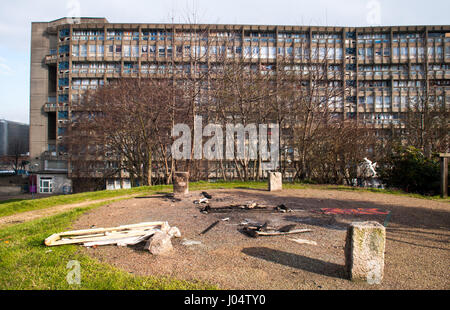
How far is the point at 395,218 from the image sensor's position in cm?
798

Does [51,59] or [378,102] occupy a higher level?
[51,59]

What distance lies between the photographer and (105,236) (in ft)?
18.7

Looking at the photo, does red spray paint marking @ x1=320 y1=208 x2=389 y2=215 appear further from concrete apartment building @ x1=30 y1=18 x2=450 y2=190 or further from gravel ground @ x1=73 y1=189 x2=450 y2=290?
concrete apartment building @ x1=30 y1=18 x2=450 y2=190

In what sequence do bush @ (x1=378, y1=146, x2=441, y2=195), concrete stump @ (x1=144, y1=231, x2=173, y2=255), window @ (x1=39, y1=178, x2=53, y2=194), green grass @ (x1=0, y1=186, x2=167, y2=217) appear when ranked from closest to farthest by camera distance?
concrete stump @ (x1=144, y1=231, x2=173, y2=255) → green grass @ (x1=0, y1=186, x2=167, y2=217) → bush @ (x1=378, y1=146, x2=441, y2=195) → window @ (x1=39, y1=178, x2=53, y2=194)

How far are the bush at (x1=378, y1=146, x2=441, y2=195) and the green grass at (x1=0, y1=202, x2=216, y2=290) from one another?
13675 mm

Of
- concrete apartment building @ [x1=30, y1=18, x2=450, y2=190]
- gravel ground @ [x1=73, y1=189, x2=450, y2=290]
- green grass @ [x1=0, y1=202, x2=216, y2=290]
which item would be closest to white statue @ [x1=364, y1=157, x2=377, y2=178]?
gravel ground @ [x1=73, y1=189, x2=450, y2=290]

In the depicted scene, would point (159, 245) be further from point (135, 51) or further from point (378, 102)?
point (378, 102)

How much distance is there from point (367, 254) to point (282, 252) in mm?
1510

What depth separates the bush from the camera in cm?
1360

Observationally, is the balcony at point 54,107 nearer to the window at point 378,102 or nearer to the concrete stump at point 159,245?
the window at point 378,102

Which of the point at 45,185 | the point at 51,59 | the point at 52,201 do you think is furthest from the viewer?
the point at 51,59

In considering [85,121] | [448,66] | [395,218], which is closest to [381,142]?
[395,218]

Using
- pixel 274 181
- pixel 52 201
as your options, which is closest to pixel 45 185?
pixel 52 201

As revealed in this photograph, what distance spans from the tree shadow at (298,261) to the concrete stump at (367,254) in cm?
26
